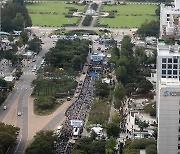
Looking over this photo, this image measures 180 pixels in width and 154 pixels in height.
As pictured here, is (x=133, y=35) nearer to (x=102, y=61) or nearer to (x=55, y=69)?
(x=102, y=61)

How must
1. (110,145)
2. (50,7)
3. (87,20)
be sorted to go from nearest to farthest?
1. (110,145)
2. (87,20)
3. (50,7)

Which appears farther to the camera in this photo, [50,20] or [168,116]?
[50,20]

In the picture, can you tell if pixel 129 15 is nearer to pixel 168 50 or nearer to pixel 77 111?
pixel 77 111

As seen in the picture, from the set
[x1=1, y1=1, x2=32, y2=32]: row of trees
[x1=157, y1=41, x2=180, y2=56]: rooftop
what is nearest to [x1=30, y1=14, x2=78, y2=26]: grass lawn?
[x1=1, y1=1, x2=32, y2=32]: row of trees

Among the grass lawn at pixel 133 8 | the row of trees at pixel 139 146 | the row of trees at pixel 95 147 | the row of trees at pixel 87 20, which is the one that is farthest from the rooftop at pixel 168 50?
the grass lawn at pixel 133 8

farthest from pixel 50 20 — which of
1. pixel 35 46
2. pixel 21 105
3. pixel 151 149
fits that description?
pixel 151 149

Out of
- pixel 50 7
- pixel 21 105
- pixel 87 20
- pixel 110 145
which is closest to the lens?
pixel 110 145
